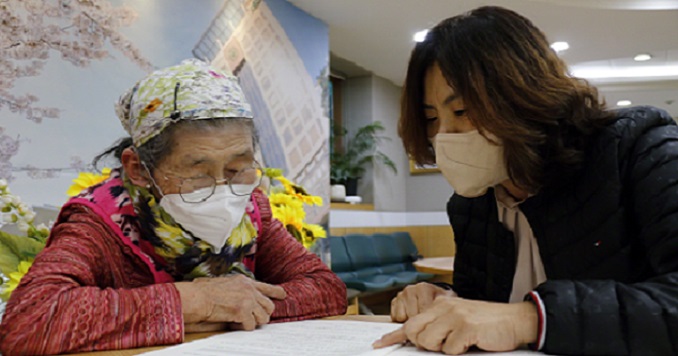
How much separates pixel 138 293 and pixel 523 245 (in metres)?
0.89

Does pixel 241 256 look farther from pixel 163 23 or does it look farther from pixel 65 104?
pixel 163 23

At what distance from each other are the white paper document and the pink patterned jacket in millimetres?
100

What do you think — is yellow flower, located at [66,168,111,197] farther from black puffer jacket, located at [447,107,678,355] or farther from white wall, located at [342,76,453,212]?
white wall, located at [342,76,453,212]

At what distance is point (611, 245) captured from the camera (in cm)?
112

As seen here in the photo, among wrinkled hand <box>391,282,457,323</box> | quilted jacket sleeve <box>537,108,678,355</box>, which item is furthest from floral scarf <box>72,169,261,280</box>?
quilted jacket sleeve <box>537,108,678,355</box>

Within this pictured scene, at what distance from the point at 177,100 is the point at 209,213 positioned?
273 mm

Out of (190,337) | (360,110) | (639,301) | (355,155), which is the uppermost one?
(360,110)

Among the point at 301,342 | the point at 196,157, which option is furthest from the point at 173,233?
the point at 301,342

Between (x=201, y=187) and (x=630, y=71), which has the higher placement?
(x=630, y=71)

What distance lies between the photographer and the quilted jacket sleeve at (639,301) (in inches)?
34.0

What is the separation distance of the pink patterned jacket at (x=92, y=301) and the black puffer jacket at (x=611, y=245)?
22.7 inches

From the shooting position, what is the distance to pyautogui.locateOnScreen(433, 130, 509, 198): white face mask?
1204 mm

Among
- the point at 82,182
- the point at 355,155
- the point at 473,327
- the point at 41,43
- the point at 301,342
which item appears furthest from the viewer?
the point at 355,155

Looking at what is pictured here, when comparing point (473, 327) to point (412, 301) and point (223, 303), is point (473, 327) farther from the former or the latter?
point (223, 303)
